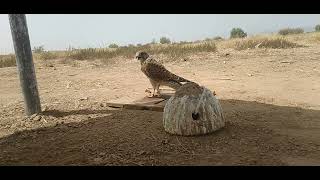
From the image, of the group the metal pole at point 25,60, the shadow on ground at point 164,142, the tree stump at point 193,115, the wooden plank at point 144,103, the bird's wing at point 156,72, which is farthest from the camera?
the bird's wing at point 156,72

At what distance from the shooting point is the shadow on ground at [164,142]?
13.5 ft

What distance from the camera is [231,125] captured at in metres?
5.33

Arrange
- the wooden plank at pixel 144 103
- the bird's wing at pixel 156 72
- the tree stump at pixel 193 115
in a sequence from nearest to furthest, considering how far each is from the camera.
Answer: the tree stump at pixel 193 115, the wooden plank at pixel 144 103, the bird's wing at pixel 156 72

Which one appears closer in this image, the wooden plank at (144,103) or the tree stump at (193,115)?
the tree stump at (193,115)

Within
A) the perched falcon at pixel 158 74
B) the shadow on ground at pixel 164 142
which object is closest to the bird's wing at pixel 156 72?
the perched falcon at pixel 158 74

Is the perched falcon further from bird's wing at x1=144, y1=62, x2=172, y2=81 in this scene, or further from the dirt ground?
the dirt ground

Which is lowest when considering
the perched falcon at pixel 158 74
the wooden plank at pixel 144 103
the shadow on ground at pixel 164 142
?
the shadow on ground at pixel 164 142

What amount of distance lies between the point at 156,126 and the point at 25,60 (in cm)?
269

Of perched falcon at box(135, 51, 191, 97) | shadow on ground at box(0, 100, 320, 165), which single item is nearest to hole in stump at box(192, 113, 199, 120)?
shadow on ground at box(0, 100, 320, 165)

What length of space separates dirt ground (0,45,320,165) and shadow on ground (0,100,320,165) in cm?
1

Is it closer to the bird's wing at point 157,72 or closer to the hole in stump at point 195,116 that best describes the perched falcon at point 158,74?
the bird's wing at point 157,72

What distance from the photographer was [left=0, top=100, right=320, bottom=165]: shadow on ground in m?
4.12

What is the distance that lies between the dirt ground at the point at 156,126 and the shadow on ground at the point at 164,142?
1cm
